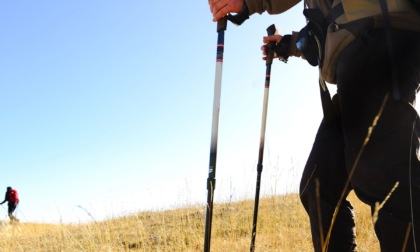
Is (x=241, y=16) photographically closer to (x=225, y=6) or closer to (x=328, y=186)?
(x=225, y=6)

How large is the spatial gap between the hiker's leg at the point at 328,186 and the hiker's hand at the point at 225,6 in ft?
2.61

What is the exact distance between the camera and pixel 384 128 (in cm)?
144

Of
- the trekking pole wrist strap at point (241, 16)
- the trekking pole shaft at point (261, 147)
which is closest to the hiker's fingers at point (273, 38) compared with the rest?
the trekking pole shaft at point (261, 147)

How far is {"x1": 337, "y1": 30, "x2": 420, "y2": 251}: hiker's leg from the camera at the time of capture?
1382mm

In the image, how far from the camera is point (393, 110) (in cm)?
143

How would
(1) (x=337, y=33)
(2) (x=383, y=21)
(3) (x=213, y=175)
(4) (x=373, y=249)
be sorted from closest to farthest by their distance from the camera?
(2) (x=383, y=21) → (1) (x=337, y=33) → (3) (x=213, y=175) → (4) (x=373, y=249)

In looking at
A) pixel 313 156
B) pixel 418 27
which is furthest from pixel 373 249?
pixel 418 27

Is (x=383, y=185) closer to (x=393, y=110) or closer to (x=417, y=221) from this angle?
(x=417, y=221)

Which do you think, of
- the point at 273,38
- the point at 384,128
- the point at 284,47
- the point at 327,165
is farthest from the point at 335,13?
the point at 273,38

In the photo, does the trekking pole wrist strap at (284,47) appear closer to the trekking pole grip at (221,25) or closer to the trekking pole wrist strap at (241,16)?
the trekking pole grip at (221,25)

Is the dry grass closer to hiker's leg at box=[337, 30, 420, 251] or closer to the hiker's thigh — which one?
the hiker's thigh

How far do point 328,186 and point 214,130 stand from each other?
2.60 feet

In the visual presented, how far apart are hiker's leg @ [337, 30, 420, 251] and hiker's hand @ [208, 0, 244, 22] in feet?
2.37

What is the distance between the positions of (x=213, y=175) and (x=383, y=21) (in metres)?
1.35
